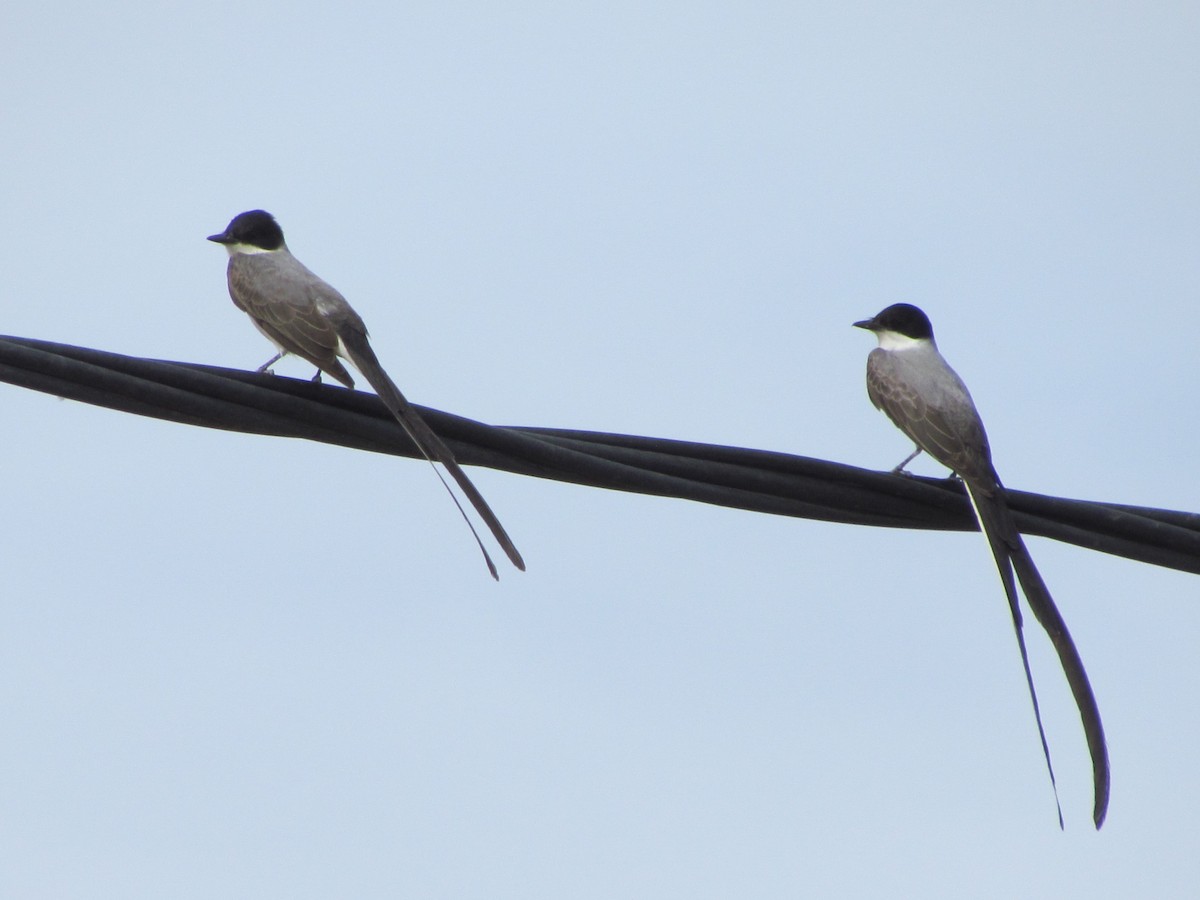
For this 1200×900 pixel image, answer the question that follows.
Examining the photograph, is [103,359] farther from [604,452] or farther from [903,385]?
[903,385]

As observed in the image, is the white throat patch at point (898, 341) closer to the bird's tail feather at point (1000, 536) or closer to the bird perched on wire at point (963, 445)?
the bird perched on wire at point (963, 445)

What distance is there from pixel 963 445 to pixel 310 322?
2.68m

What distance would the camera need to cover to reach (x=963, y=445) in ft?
19.5

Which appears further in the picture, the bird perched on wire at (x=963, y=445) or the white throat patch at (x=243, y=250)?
the white throat patch at (x=243, y=250)

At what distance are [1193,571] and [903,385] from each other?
2.66 metres

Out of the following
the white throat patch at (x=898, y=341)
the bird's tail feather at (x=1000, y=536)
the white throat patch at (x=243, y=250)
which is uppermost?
the white throat patch at (x=243, y=250)

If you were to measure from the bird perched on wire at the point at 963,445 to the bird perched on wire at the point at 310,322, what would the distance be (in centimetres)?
179

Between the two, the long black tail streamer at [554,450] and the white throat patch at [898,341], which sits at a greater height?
the white throat patch at [898,341]

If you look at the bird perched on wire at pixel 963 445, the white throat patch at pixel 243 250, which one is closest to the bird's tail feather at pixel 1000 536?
the bird perched on wire at pixel 963 445

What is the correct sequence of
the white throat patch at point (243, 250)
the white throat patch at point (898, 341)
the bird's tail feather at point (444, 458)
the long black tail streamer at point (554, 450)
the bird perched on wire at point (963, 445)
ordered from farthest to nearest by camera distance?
the white throat patch at point (898, 341) → the white throat patch at point (243, 250) → the bird perched on wire at point (963, 445) → the bird's tail feather at point (444, 458) → the long black tail streamer at point (554, 450)

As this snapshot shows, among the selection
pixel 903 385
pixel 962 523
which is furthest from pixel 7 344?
pixel 903 385

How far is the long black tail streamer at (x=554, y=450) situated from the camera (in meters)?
3.84

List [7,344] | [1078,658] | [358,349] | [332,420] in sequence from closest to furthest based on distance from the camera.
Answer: [7,344] → [332,420] → [1078,658] → [358,349]

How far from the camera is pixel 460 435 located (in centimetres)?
418
